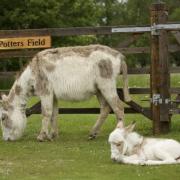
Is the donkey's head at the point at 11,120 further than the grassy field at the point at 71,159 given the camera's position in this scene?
Yes

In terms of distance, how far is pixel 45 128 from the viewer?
14703 mm

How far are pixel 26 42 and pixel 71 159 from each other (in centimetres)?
496

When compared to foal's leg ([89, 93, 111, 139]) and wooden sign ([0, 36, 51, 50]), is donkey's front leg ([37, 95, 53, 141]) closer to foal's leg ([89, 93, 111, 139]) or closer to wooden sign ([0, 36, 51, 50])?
foal's leg ([89, 93, 111, 139])

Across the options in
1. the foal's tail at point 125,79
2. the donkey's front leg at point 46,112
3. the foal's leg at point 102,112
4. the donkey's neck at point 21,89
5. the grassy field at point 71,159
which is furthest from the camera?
the donkey's neck at point 21,89

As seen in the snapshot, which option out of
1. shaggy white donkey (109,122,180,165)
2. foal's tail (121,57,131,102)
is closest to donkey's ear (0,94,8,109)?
foal's tail (121,57,131,102)

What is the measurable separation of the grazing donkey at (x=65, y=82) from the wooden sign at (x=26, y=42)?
86cm

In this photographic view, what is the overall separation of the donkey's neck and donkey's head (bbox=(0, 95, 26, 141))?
0.13 m

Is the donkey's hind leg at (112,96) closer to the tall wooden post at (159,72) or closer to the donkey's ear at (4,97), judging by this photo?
the tall wooden post at (159,72)

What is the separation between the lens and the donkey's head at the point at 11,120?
14.7m

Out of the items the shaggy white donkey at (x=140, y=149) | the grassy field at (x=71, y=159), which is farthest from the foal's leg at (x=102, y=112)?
the shaggy white donkey at (x=140, y=149)

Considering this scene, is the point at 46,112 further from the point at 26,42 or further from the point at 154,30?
the point at 154,30

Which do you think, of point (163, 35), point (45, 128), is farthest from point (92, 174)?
point (163, 35)

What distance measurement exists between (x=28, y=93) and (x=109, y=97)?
1890mm

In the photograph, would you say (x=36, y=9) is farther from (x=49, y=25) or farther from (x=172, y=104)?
(x=172, y=104)
